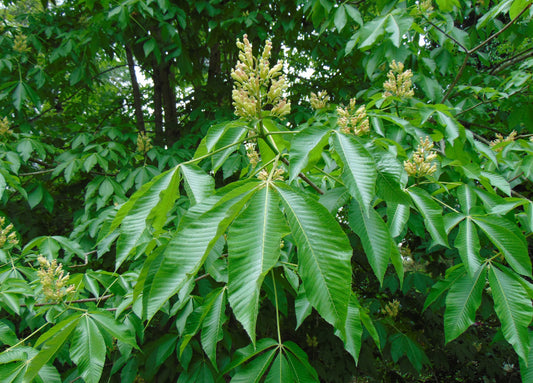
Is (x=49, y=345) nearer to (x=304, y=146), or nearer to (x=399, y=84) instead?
(x=304, y=146)

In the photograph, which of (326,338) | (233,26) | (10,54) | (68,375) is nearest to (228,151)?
(68,375)

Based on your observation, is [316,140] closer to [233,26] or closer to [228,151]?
[228,151]

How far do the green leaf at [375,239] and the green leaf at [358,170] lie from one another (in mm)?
86

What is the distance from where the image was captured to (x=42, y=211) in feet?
11.0

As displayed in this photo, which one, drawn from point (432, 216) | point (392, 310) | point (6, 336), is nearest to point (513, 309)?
point (432, 216)

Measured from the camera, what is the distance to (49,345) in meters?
1.04

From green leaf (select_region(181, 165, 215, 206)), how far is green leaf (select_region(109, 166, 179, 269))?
0.03m

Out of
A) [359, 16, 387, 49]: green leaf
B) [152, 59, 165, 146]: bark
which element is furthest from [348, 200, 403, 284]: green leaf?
[152, 59, 165, 146]: bark

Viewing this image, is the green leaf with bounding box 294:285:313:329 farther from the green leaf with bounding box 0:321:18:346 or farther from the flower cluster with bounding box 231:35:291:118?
the green leaf with bounding box 0:321:18:346

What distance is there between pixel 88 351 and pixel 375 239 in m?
1.04

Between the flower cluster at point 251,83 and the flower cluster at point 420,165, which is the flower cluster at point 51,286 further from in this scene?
the flower cluster at point 420,165

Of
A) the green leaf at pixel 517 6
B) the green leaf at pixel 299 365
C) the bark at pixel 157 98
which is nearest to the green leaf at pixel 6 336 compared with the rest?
the green leaf at pixel 299 365

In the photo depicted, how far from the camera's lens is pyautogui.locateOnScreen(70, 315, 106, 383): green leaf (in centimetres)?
114

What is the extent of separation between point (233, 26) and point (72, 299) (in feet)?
7.81
